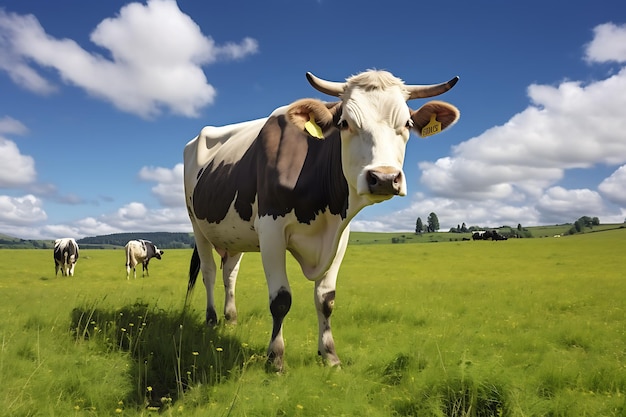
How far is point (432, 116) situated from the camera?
16.9 ft

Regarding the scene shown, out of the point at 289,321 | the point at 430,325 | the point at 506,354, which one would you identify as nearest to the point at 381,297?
the point at 430,325

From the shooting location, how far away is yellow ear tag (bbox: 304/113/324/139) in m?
4.98

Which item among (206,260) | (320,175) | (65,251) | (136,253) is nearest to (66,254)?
(65,251)

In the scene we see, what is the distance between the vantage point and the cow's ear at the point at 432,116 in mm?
5086

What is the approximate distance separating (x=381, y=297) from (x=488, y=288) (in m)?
5.40

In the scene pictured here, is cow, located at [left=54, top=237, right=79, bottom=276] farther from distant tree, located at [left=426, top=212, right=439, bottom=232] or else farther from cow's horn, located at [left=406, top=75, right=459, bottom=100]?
distant tree, located at [left=426, top=212, right=439, bottom=232]

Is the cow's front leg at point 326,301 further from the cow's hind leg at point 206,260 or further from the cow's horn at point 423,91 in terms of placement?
the cow's hind leg at point 206,260

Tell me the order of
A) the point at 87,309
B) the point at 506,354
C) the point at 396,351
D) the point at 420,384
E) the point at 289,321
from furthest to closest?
the point at 289,321, the point at 87,309, the point at 506,354, the point at 396,351, the point at 420,384

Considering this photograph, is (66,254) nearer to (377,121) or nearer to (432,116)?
(432,116)

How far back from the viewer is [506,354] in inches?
275

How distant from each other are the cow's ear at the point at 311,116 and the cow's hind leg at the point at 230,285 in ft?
14.3

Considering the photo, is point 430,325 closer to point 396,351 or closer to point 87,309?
point 396,351

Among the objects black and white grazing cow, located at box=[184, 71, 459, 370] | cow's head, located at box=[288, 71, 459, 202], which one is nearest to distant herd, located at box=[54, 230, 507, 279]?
black and white grazing cow, located at box=[184, 71, 459, 370]

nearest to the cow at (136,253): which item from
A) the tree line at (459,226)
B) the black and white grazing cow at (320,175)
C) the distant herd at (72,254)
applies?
the distant herd at (72,254)
